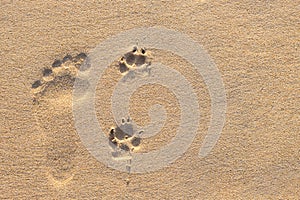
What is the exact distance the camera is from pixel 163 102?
4121 millimetres

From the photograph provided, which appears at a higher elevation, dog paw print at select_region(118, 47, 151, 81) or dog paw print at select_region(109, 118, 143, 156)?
dog paw print at select_region(118, 47, 151, 81)

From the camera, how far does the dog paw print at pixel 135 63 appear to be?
4.04m

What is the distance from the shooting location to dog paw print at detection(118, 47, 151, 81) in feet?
13.3

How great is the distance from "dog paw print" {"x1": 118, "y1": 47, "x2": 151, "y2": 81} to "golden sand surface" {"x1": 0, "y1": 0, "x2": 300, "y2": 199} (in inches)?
5.5

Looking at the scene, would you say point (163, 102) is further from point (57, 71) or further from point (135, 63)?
point (57, 71)

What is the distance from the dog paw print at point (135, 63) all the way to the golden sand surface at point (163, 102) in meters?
0.14

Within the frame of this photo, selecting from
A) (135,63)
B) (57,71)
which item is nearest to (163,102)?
(135,63)

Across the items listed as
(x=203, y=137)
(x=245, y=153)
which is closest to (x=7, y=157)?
(x=203, y=137)

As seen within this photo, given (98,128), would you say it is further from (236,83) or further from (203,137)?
(236,83)

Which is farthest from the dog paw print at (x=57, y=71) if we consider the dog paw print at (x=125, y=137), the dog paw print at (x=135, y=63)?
the dog paw print at (x=125, y=137)

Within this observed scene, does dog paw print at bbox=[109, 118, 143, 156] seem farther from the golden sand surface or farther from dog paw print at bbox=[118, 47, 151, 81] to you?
dog paw print at bbox=[118, 47, 151, 81]

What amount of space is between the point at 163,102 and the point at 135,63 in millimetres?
678

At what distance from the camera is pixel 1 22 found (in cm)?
400

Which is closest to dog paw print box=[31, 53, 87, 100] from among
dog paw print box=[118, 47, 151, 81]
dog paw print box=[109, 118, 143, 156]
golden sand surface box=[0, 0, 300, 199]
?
golden sand surface box=[0, 0, 300, 199]
